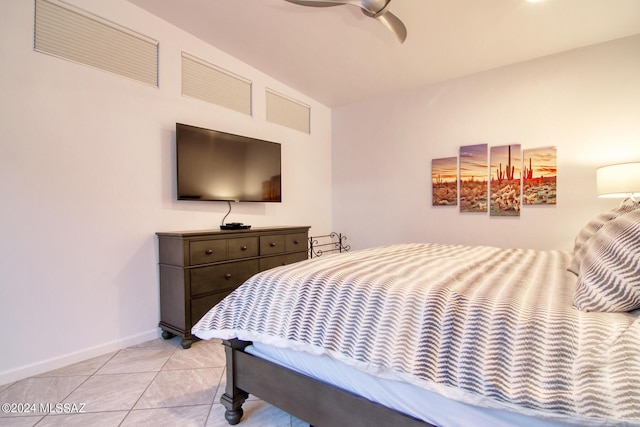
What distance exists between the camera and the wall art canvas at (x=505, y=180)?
3148 millimetres

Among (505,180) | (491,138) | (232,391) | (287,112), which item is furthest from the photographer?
(287,112)

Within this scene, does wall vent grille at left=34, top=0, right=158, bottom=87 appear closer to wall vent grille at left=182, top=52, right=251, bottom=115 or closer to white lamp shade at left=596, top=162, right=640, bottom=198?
wall vent grille at left=182, top=52, right=251, bottom=115

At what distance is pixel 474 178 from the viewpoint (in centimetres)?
→ 339

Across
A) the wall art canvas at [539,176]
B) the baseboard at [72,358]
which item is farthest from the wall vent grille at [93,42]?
the wall art canvas at [539,176]

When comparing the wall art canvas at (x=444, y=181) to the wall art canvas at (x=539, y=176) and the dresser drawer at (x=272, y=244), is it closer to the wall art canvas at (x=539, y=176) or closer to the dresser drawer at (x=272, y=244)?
the wall art canvas at (x=539, y=176)

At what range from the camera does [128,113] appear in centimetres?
235

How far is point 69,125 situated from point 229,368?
1.97 meters

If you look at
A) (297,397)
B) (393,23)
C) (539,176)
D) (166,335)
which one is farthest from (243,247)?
(539,176)

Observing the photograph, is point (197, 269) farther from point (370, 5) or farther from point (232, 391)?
point (370, 5)

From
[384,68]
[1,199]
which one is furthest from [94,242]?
[384,68]

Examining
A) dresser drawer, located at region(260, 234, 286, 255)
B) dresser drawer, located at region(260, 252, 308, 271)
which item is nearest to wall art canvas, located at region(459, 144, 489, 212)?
dresser drawer, located at region(260, 252, 308, 271)

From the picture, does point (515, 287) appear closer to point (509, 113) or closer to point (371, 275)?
point (371, 275)

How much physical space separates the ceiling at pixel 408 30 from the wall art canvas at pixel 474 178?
2.93ft

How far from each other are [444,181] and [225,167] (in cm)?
248
